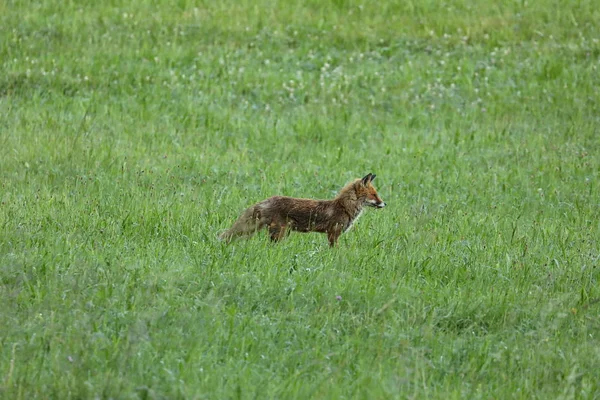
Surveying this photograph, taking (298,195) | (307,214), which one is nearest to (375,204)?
(307,214)

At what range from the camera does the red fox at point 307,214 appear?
967 centimetres

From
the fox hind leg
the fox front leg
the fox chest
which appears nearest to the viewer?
the fox hind leg

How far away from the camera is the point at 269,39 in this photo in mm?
20828

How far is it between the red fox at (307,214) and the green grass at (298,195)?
28 centimetres

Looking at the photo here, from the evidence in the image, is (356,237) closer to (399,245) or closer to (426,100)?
(399,245)

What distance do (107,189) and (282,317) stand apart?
16.1 feet

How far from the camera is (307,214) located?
10094 mm

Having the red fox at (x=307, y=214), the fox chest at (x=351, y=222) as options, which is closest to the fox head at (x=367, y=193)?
the red fox at (x=307, y=214)

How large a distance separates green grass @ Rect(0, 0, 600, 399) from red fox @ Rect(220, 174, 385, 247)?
0.93 ft

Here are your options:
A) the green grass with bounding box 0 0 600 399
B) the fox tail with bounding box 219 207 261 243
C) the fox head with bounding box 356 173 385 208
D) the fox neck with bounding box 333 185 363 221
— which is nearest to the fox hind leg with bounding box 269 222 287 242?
the fox tail with bounding box 219 207 261 243

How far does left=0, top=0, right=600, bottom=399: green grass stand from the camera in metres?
6.57

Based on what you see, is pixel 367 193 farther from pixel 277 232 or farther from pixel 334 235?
pixel 277 232

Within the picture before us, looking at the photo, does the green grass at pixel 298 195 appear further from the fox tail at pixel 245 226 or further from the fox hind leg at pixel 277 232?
the fox hind leg at pixel 277 232

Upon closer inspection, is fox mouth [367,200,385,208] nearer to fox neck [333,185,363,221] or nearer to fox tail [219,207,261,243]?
fox neck [333,185,363,221]
